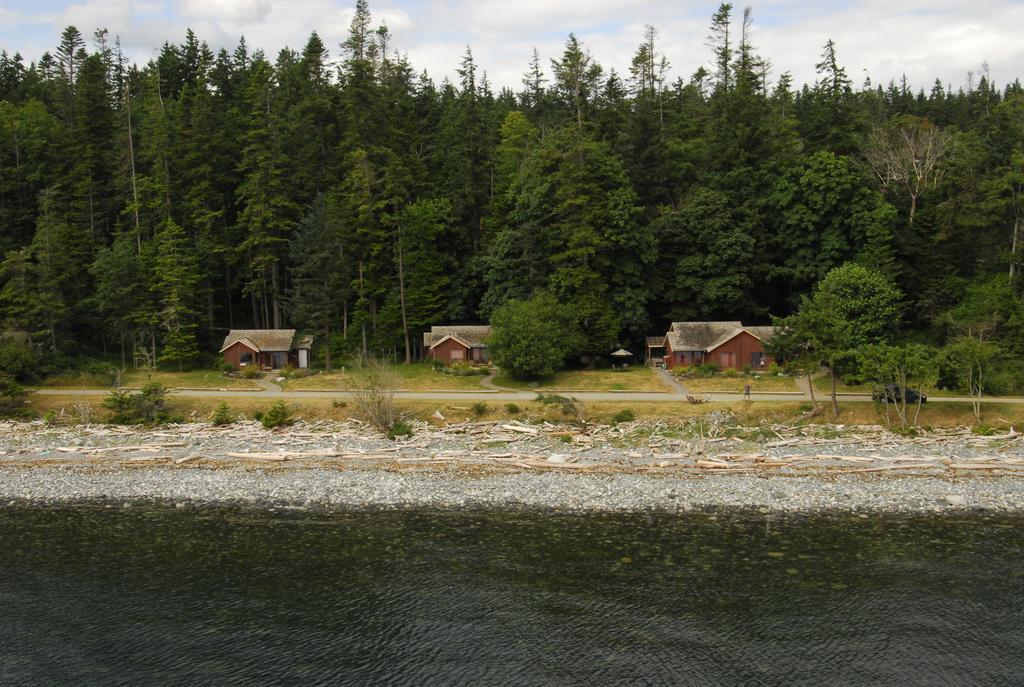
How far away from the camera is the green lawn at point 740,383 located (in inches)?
1805

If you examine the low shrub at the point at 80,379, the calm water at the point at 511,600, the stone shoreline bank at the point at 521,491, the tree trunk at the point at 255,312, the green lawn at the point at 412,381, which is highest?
the tree trunk at the point at 255,312

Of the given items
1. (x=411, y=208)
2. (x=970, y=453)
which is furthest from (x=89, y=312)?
(x=970, y=453)

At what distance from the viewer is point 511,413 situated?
40469 millimetres

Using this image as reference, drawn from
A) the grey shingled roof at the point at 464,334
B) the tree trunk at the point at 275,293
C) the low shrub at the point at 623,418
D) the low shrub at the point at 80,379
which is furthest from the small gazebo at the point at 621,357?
the low shrub at the point at 80,379

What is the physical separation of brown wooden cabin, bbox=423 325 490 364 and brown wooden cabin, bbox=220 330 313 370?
34.0ft

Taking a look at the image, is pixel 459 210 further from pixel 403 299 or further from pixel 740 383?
pixel 740 383

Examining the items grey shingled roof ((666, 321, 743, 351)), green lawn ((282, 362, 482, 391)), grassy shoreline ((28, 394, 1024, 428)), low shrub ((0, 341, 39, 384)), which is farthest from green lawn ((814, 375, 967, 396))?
low shrub ((0, 341, 39, 384))

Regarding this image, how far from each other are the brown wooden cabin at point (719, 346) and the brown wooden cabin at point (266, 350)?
2848 centimetres

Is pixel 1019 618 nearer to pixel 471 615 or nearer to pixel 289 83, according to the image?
pixel 471 615

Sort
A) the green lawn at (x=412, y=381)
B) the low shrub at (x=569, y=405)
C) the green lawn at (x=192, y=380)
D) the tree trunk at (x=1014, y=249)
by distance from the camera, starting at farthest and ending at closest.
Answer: the tree trunk at (x=1014, y=249) → the green lawn at (x=192, y=380) → the green lawn at (x=412, y=381) → the low shrub at (x=569, y=405)

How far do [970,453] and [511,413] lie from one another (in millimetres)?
22288

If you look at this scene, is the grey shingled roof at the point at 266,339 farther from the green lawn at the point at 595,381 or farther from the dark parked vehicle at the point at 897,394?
the dark parked vehicle at the point at 897,394

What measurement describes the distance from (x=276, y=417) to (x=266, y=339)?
727 inches

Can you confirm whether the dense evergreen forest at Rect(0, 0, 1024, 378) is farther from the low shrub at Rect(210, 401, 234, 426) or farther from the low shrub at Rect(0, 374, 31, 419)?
the low shrub at Rect(210, 401, 234, 426)
